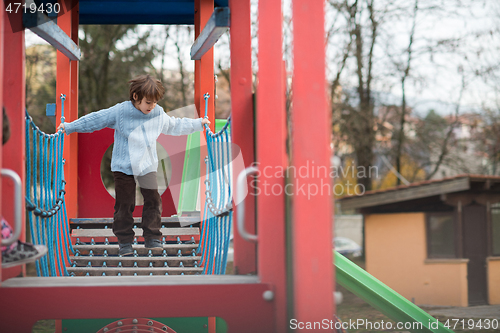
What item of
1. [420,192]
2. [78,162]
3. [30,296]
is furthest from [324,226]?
[420,192]

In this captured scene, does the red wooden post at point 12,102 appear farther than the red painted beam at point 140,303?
Yes

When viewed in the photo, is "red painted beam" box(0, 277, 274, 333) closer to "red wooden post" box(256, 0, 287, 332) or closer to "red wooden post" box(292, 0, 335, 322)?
"red wooden post" box(256, 0, 287, 332)

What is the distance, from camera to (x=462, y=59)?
42.5ft

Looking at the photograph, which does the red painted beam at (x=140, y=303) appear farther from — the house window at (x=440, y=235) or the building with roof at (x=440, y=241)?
the house window at (x=440, y=235)

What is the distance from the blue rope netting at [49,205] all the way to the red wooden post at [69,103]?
32.7 inches

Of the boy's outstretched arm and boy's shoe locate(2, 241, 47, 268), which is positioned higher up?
the boy's outstretched arm

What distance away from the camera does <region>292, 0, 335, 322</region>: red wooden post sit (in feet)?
5.61

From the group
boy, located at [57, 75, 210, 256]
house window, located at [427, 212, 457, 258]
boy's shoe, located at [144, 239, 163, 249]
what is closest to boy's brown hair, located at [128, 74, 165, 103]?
boy, located at [57, 75, 210, 256]

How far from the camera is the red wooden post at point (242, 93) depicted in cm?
239

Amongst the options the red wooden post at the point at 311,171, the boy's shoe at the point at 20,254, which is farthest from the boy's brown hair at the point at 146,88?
the red wooden post at the point at 311,171

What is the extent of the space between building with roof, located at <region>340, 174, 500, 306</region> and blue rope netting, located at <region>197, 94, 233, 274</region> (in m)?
9.11

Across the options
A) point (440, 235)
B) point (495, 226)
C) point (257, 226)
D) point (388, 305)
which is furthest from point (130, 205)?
point (495, 226)

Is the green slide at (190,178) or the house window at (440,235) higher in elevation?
the green slide at (190,178)

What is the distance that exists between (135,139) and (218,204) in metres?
0.68
